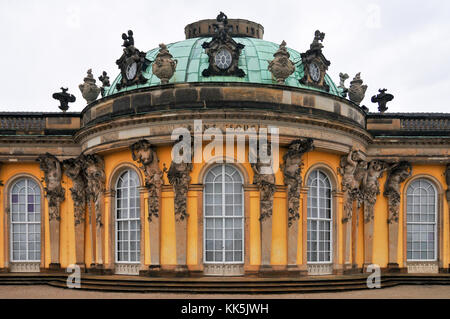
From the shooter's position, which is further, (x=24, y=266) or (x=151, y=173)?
(x=24, y=266)

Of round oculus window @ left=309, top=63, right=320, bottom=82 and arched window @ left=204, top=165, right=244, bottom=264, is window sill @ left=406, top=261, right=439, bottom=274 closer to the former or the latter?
arched window @ left=204, top=165, right=244, bottom=264

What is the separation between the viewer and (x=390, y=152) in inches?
971

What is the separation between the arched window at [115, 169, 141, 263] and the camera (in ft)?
70.0

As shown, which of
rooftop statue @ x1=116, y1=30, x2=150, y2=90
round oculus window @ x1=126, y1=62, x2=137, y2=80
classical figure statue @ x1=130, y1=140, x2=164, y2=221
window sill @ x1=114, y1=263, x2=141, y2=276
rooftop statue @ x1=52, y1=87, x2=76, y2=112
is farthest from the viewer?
rooftop statue @ x1=52, y1=87, x2=76, y2=112

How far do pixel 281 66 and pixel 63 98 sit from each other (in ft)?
36.1

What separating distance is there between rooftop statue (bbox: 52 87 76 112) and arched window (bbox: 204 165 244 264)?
31.9 feet

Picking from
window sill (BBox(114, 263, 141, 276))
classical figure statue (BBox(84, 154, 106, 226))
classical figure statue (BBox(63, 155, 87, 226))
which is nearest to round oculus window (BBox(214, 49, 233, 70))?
classical figure statue (BBox(84, 154, 106, 226))

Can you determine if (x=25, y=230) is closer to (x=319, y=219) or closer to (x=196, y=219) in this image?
(x=196, y=219)

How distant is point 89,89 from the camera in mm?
25844

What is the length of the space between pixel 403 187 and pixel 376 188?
1.62m

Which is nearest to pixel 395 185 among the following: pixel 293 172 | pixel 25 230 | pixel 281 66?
pixel 293 172

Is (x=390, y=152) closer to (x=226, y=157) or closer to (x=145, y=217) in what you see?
(x=226, y=157)
